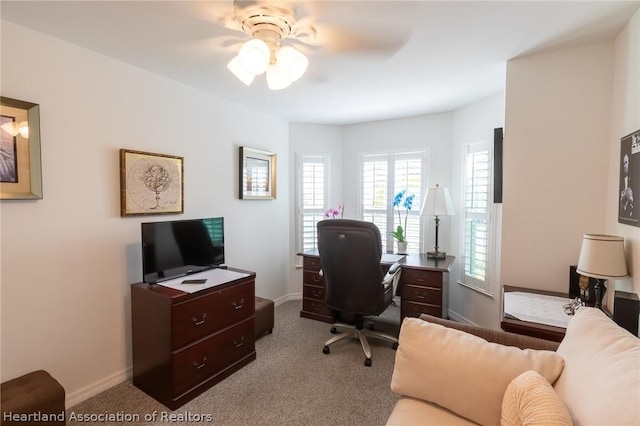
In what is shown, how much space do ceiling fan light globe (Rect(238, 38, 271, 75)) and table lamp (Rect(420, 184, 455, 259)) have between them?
2414 millimetres

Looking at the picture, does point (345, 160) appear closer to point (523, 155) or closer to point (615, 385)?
point (523, 155)

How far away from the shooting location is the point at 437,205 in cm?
334

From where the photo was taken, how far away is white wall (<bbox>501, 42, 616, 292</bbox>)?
2.02 meters

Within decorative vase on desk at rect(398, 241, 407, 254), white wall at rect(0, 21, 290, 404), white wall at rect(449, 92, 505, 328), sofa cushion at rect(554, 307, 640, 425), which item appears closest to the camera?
sofa cushion at rect(554, 307, 640, 425)

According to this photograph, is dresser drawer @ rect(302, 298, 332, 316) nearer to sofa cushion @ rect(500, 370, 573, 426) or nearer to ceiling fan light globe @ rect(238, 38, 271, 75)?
sofa cushion @ rect(500, 370, 573, 426)

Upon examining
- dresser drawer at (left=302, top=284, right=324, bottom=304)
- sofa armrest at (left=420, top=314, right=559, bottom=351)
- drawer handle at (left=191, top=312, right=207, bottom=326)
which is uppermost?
sofa armrest at (left=420, top=314, right=559, bottom=351)

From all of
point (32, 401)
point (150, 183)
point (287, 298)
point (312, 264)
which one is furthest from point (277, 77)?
point (287, 298)

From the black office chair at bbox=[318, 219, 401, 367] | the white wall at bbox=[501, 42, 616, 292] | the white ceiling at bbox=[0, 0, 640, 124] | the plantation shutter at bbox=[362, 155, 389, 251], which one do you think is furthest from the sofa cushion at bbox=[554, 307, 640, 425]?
the plantation shutter at bbox=[362, 155, 389, 251]

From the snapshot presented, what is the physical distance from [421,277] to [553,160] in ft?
4.75

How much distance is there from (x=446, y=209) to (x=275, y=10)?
2.57 m

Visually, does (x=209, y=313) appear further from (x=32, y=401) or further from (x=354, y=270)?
(x=354, y=270)

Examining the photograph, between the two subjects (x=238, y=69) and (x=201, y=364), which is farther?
(x=201, y=364)

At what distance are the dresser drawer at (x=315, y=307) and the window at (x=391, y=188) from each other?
1133mm

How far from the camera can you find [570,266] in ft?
6.91
